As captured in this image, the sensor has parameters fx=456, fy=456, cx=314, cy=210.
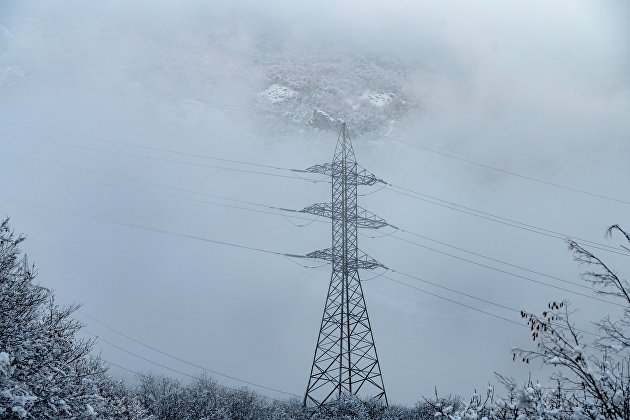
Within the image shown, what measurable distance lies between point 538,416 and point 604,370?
1.16m

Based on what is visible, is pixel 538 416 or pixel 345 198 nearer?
pixel 538 416

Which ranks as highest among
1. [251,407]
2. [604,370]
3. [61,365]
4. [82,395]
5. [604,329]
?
[604,329]

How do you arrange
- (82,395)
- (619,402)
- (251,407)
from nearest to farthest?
(619,402)
(82,395)
(251,407)

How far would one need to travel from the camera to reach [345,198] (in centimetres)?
2723

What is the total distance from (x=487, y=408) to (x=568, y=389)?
2960 mm

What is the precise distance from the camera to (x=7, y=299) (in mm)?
12344

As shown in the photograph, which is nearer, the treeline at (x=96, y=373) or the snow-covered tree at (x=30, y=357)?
the treeline at (x=96, y=373)

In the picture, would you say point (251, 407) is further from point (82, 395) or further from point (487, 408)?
point (487, 408)

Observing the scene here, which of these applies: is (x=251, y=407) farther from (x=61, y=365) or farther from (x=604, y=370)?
(x=604, y=370)

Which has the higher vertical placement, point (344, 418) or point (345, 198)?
point (345, 198)

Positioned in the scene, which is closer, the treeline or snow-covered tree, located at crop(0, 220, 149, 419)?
the treeline

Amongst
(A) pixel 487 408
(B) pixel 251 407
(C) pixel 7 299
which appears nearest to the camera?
(A) pixel 487 408

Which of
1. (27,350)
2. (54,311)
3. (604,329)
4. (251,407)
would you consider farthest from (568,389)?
(251,407)

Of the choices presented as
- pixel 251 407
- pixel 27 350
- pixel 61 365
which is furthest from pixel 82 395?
pixel 251 407
